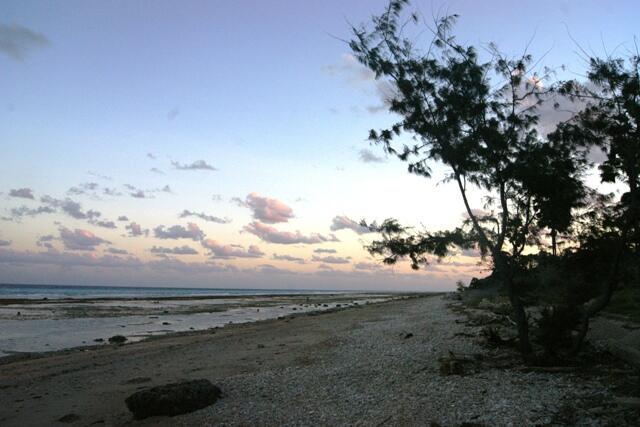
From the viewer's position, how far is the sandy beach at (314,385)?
9.26 meters

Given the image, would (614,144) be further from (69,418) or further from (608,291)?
(69,418)

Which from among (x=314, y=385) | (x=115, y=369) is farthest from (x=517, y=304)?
(x=115, y=369)

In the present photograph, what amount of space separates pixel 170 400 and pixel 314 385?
3.54 meters

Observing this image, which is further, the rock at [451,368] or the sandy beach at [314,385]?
the rock at [451,368]

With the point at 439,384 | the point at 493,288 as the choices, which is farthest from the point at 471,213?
the point at 493,288

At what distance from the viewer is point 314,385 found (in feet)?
39.7

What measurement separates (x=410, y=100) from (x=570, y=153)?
4.56m

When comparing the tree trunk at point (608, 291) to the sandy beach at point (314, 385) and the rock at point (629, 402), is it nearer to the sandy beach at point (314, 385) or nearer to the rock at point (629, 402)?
the sandy beach at point (314, 385)

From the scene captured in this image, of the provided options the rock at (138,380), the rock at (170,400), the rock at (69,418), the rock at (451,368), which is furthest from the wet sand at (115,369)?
the rock at (451,368)

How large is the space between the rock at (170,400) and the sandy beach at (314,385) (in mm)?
212

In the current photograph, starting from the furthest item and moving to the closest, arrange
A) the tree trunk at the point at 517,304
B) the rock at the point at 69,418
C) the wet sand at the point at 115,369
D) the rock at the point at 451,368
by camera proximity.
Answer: the tree trunk at the point at 517,304, the rock at the point at 451,368, the wet sand at the point at 115,369, the rock at the point at 69,418

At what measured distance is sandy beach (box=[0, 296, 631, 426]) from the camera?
30.4 feet

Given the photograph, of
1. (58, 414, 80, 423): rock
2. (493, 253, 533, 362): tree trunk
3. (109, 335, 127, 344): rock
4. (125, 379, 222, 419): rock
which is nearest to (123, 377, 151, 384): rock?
(58, 414, 80, 423): rock

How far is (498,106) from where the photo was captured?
1331 cm
